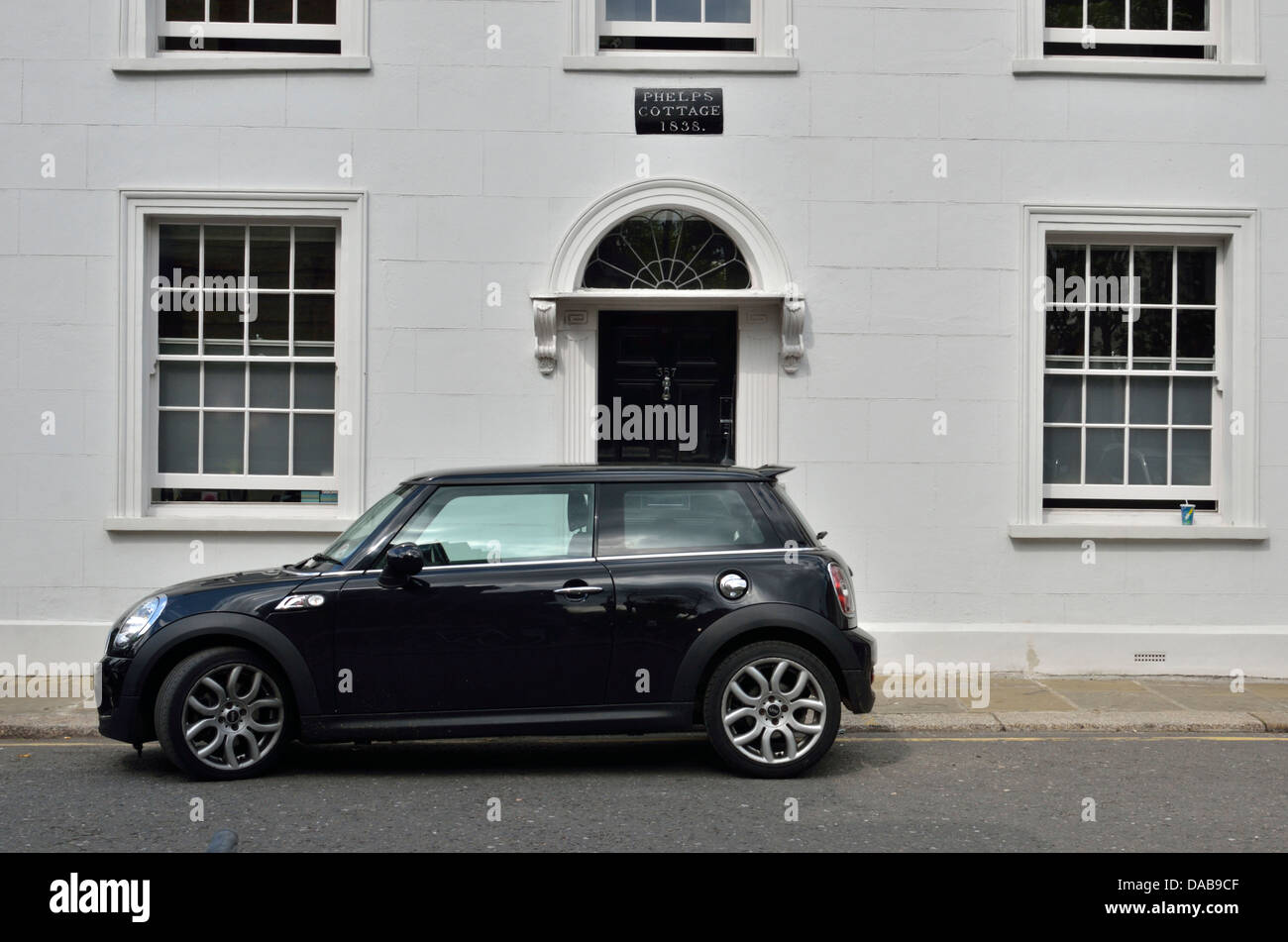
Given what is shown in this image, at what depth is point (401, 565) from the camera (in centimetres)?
641

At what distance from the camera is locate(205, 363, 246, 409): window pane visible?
1025cm

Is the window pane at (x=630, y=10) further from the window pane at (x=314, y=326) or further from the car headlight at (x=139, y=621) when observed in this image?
the car headlight at (x=139, y=621)

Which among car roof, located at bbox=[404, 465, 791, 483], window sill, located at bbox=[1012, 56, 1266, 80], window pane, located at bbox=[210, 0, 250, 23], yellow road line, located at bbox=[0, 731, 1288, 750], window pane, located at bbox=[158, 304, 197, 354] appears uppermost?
window pane, located at bbox=[210, 0, 250, 23]

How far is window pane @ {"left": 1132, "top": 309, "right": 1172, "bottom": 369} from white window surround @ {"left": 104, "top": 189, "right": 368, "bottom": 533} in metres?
6.20

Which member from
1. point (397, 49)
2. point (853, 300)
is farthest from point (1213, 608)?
point (397, 49)

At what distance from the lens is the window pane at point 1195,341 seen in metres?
10.4

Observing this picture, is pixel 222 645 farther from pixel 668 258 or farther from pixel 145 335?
pixel 668 258

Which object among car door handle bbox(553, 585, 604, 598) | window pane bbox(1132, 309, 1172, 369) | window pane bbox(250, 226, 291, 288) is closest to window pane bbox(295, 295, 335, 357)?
window pane bbox(250, 226, 291, 288)

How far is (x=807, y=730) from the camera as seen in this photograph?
6641 millimetres

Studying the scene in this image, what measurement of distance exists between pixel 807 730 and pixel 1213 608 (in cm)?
498

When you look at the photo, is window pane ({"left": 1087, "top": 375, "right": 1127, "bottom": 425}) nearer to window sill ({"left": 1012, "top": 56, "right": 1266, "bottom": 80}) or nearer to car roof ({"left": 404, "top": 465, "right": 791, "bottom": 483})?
window sill ({"left": 1012, "top": 56, "right": 1266, "bottom": 80})

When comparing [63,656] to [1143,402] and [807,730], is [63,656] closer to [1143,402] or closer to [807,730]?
[807,730]

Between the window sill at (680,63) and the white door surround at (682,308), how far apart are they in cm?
90

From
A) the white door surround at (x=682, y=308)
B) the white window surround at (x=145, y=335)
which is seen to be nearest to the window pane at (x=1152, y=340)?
the white door surround at (x=682, y=308)
